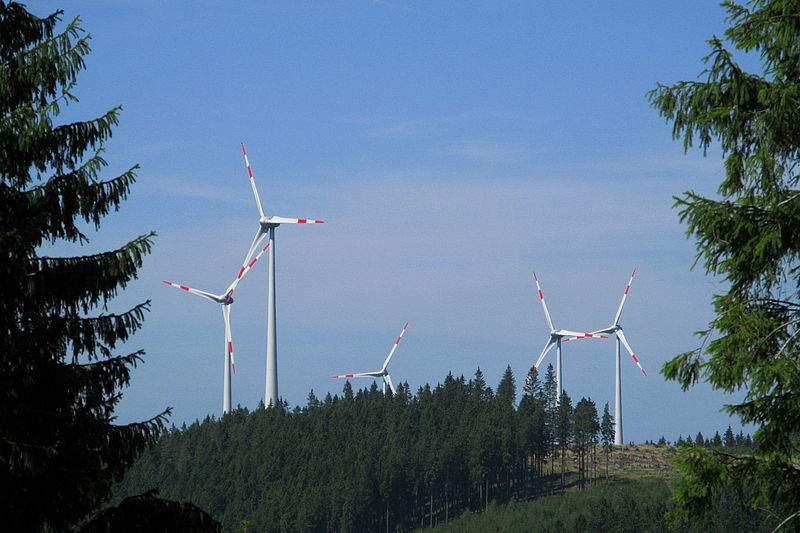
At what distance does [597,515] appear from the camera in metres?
160

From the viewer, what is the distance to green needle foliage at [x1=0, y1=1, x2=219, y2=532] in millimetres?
14023

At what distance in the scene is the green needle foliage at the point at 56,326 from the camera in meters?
14.0

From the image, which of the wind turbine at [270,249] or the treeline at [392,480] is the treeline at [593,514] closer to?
the treeline at [392,480]

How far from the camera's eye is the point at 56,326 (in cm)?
1469

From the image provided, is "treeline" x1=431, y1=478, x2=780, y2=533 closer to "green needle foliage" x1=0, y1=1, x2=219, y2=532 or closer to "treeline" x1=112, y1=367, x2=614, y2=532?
"treeline" x1=112, y1=367, x2=614, y2=532

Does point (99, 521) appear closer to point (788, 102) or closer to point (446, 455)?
point (788, 102)

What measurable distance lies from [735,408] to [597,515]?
154 metres

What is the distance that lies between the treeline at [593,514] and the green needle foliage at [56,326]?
13248 cm

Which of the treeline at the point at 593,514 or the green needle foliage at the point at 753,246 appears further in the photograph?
the treeline at the point at 593,514

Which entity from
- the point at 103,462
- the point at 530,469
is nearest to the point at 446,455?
the point at 530,469

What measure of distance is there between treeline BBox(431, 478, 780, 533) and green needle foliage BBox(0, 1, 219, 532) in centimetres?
13248

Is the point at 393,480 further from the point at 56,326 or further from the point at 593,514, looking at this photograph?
the point at 56,326

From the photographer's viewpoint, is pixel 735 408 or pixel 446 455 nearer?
pixel 735 408

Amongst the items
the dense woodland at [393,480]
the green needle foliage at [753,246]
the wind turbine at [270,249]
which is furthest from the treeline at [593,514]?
the green needle foliage at [753,246]
